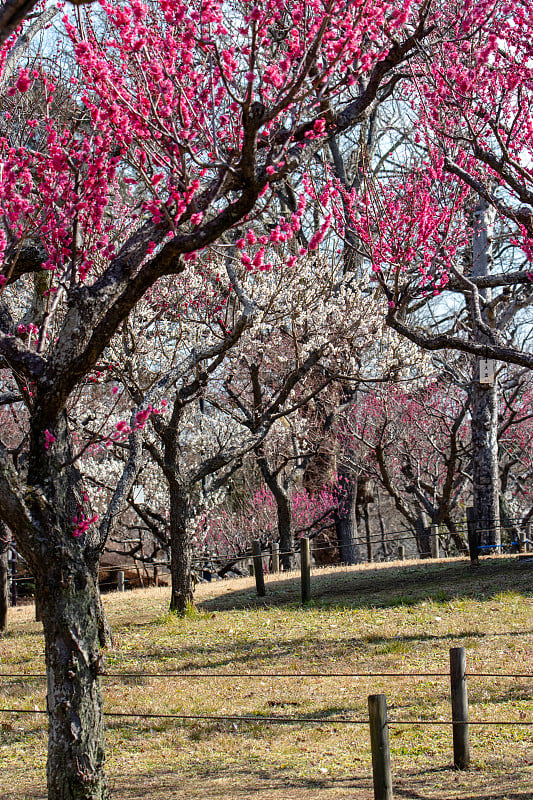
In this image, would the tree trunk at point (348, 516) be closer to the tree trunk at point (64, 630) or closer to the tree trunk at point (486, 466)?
the tree trunk at point (486, 466)

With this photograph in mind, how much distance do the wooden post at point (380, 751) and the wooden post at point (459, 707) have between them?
1.03 m

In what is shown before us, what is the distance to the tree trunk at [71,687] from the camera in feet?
16.8

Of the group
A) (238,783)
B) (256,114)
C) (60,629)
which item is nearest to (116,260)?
(256,114)

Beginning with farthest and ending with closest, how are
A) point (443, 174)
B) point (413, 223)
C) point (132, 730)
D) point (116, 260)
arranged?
point (443, 174) → point (413, 223) → point (132, 730) → point (116, 260)

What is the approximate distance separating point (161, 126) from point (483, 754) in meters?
5.72

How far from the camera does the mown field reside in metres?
6.31

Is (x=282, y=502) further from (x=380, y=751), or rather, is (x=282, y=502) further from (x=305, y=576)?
(x=380, y=751)

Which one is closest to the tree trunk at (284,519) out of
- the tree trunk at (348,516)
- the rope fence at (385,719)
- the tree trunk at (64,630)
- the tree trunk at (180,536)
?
the tree trunk at (348,516)

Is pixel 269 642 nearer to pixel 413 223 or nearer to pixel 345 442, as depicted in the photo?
pixel 413 223

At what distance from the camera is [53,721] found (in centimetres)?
519

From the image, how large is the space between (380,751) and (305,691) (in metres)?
3.66

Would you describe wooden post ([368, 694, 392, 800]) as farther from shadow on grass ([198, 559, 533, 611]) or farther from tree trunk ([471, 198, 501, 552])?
tree trunk ([471, 198, 501, 552])

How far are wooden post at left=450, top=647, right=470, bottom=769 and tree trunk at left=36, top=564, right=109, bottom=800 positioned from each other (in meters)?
2.86

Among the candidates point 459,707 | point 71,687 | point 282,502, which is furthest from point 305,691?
point 282,502
